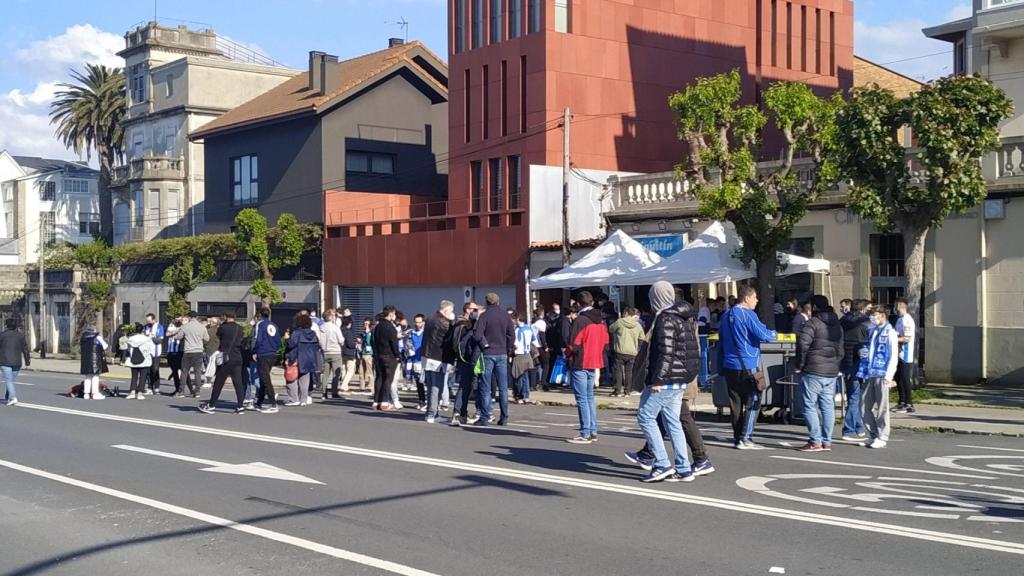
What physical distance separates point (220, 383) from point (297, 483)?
26.5ft

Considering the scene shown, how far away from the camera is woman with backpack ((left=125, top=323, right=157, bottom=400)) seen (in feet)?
73.7

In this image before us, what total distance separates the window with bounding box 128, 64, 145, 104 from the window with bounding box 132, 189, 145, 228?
227 inches

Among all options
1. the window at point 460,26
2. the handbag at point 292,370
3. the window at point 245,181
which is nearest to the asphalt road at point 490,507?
the handbag at point 292,370

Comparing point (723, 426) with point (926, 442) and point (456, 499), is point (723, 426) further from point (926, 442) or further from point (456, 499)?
point (456, 499)

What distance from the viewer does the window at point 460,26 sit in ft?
117

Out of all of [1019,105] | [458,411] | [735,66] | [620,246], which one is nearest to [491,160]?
[735,66]

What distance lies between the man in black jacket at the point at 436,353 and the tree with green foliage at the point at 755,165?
705 centimetres

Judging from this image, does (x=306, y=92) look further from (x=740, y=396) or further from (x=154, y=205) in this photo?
(x=740, y=396)

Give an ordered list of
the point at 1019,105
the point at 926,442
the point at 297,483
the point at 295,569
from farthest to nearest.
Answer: the point at 1019,105 → the point at 926,442 → the point at 297,483 → the point at 295,569

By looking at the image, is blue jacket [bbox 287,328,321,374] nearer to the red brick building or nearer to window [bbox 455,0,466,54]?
the red brick building

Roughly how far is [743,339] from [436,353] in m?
5.51

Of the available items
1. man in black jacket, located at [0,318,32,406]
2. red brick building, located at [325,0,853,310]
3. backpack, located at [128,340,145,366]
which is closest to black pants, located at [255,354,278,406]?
backpack, located at [128,340,145,366]

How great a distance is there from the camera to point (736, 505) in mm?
9430

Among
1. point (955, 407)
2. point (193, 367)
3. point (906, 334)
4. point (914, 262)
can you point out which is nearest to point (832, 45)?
point (914, 262)
